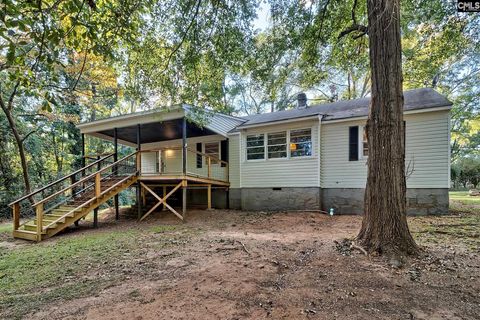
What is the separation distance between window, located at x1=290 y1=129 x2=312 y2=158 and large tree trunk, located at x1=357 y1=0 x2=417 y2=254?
562cm

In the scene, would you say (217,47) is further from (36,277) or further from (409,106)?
(409,106)

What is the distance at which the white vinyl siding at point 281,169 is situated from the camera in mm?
9844

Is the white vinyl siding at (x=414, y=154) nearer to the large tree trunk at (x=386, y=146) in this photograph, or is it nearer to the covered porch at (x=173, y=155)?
the covered porch at (x=173, y=155)

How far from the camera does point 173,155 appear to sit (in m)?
13.9

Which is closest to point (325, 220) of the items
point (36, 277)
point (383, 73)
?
point (383, 73)

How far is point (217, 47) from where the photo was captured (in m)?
6.21

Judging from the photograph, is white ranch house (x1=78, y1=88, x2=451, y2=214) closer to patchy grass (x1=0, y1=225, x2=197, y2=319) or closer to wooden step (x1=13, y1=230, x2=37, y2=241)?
patchy grass (x1=0, y1=225, x2=197, y2=319)

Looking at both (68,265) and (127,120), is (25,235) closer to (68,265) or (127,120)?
(68,265)

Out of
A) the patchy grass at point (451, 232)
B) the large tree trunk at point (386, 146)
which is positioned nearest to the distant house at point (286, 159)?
the patchy grass at point (451, 232)

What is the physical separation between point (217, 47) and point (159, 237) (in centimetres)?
496

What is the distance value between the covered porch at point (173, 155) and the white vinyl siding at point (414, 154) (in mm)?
4597

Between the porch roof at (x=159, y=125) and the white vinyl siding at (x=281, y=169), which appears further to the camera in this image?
the white vinyl siding at (x=281, y=169)

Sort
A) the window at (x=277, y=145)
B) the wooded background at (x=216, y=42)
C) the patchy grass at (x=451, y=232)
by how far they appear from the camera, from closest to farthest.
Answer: the wooded background at (x=216, y=42)
the patchy grass at (x=451, y=232)
the window at (x=277, y=145)

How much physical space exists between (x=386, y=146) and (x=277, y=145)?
6.54m
